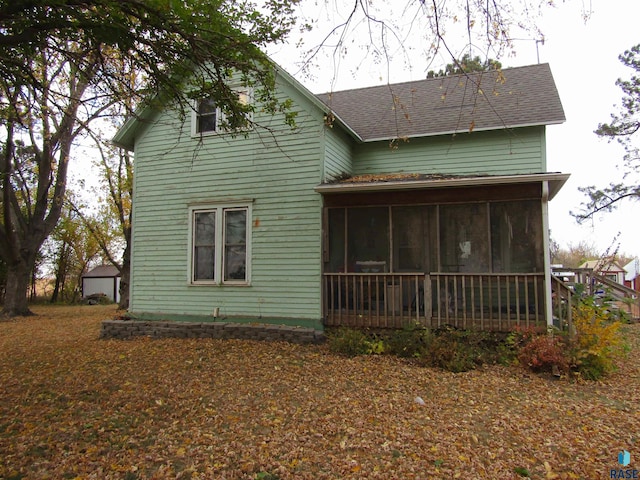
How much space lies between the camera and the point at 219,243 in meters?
9.88

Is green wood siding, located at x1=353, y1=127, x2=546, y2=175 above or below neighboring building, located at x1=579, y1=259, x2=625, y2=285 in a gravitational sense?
above

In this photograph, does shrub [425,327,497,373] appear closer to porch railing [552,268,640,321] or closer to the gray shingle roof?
the gray shingle roof

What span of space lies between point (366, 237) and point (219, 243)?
10.9ft

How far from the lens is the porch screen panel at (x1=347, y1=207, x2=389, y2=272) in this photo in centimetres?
973

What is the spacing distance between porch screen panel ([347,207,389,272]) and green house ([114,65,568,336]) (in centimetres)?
3

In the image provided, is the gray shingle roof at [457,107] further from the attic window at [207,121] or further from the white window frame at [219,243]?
the white window frame at [219,243]

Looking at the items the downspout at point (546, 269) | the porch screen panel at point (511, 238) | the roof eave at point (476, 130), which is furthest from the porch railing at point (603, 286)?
the downspout at point (546, 269)

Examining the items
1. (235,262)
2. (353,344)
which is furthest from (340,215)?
(353,344)

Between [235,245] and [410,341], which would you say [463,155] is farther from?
[235,245]

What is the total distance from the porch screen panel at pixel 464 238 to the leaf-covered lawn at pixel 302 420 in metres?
2.98

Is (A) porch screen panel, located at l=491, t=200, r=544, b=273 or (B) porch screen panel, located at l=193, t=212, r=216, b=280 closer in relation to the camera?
(A) porch screen panel, located at l=491, t=200, r=544, b=273

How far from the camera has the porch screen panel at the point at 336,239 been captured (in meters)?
9.58

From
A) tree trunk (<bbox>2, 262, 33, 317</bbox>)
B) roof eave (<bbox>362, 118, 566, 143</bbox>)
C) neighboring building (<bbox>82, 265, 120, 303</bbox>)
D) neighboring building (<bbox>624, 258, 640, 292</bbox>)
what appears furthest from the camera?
neighboring building (<bbox>82, 265, 120, 303</bbox>)

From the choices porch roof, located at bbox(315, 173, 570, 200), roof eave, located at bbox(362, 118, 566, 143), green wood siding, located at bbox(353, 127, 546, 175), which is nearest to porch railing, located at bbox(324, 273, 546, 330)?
porch roof, located at bbox(315, 173, 570, 200)
